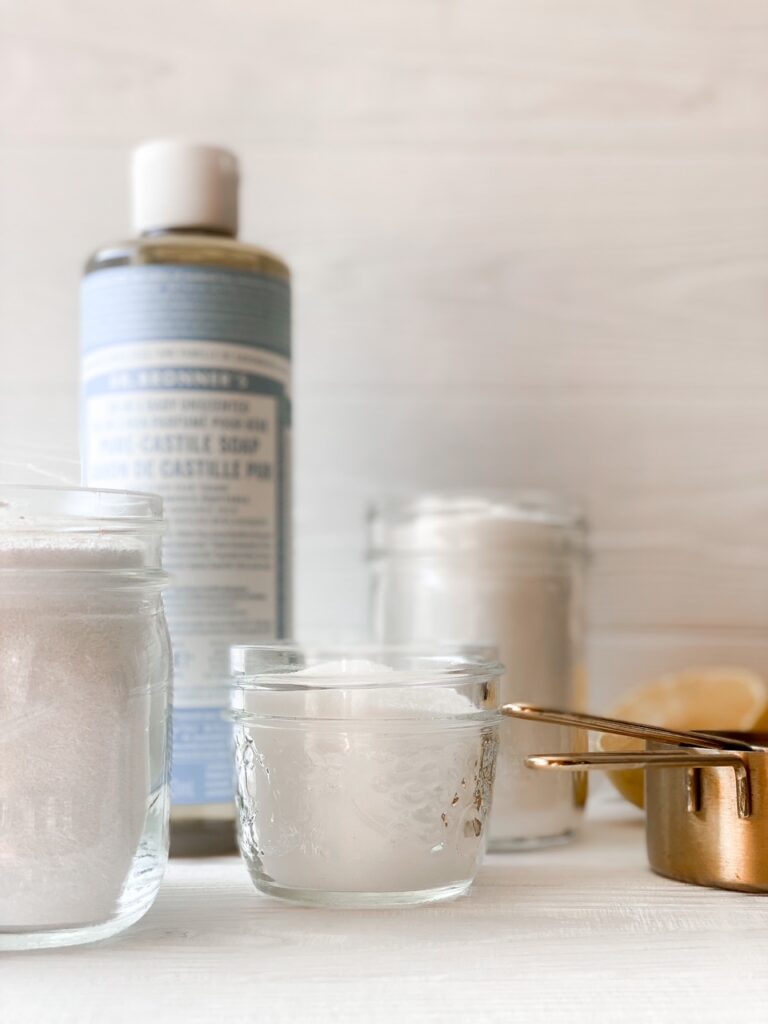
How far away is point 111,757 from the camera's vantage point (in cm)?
36

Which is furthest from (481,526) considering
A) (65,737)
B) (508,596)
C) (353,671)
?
(65,737)

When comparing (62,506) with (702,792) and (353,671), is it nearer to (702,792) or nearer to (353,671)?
(353,671)

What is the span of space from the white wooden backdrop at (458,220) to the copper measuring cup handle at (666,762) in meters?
0.27

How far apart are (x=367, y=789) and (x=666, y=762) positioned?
111 mm

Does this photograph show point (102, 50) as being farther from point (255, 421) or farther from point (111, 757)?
point (111, 757)

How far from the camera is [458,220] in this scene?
69 centimetres

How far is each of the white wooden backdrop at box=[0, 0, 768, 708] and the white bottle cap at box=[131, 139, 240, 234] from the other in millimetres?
161

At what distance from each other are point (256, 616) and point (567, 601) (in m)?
0.15

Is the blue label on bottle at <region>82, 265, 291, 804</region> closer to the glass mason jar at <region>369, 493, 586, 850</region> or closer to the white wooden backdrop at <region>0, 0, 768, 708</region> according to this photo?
the glass mason jar at <region>369, 493, 586, 850</region>

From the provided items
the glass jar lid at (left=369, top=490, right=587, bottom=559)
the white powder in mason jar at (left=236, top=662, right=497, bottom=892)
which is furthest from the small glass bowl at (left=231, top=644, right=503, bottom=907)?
the glass jar lid at (left=369, top=490, right=587, bottom=559)

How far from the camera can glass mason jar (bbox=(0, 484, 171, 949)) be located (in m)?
0.35

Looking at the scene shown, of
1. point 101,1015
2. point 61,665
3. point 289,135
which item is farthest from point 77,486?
point 289,135

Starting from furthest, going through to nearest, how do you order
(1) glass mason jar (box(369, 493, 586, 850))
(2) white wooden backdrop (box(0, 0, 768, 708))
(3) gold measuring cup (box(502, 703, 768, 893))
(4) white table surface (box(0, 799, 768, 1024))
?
(2) white wooden backdrop (box(0, 0, 768, 708))
(1) glass mason jar (box(369, 493, 586, 850))
(3) gold measuring cup (box(502, 703, 768, 893))
(4) white table surface (box(0, 799, 768, 1024))

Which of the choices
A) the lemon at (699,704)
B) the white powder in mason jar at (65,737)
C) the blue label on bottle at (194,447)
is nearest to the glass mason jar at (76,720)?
the white powder in mason jar at (65,737)
